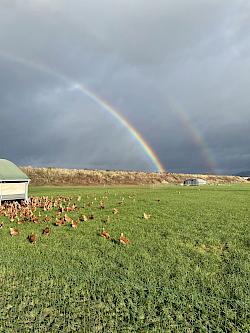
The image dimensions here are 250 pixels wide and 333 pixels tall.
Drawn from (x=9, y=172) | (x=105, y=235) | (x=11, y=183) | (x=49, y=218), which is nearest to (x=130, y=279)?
(x=105, y=235)

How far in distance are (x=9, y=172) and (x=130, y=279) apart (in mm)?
19435

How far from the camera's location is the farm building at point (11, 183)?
23.8m

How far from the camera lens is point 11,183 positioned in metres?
24.4

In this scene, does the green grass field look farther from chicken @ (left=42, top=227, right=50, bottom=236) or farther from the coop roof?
the coop roof

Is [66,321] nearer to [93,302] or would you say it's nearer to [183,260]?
[93,302]

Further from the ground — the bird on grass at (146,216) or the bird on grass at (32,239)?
the bird on grass at (146,216)

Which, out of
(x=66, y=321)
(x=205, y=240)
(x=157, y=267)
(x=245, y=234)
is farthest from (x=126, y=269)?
(x=245, y=234)

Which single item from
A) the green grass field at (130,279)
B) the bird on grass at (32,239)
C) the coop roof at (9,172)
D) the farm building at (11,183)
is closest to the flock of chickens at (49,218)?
the bird on grass at (32,239)

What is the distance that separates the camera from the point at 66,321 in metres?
6.15

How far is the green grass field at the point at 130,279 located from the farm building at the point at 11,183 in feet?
38.7

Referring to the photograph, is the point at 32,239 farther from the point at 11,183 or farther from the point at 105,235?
the point at 11,183

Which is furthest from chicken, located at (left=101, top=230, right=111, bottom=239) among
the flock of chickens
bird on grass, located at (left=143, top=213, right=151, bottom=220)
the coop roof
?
the coop roof

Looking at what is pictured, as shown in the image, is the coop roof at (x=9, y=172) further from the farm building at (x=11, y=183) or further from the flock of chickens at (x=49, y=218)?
the flock of chickens at (x=49, y=218)

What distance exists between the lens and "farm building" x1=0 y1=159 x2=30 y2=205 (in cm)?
2383
